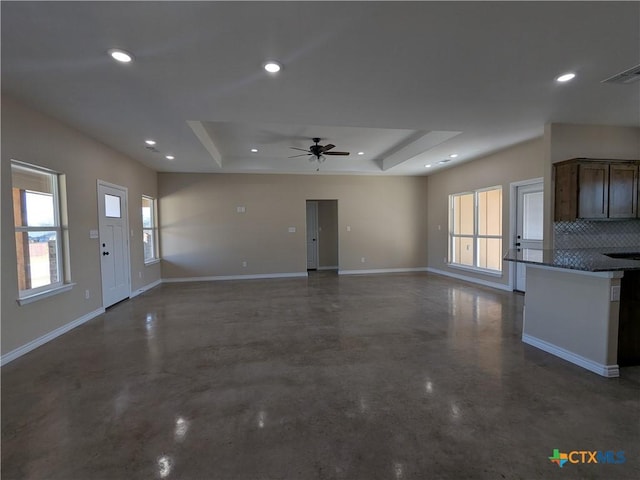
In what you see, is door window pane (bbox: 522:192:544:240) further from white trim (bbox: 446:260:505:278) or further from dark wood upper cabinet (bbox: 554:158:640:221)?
dark wood upper cabinet (bbox: 554:158:640:221)

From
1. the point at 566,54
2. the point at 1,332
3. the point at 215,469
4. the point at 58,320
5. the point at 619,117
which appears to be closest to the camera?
the point at 215,469

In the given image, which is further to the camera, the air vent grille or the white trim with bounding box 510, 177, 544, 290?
the white trim with bounding box 510, 177, 544, 290

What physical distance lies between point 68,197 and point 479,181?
7197mm

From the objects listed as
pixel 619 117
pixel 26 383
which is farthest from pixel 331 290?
pixel 619 117

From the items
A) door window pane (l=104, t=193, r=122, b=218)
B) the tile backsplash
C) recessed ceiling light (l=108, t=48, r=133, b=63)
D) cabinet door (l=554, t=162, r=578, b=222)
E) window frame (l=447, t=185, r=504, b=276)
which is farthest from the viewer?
window frame (l=447, t=185, r=504, b=276)

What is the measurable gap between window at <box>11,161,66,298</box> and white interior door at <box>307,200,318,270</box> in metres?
6.16

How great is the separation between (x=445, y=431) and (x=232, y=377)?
1.72 meters

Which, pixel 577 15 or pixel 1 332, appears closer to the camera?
pixel 577 15

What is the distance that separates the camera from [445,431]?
74.5 inches

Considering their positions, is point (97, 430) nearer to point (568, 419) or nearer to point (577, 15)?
point (568, 419)

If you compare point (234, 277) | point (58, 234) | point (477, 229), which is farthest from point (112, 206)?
point (477, 229)

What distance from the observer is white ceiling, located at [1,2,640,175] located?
197 cm

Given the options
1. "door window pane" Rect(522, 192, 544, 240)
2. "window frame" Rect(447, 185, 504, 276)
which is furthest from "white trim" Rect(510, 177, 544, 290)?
"window frame" Rect(447, 185, 504, 276)

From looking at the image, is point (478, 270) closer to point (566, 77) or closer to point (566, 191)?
point (566, 191)
